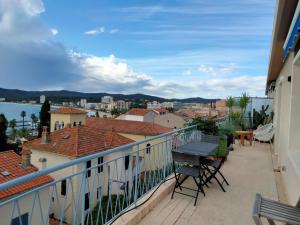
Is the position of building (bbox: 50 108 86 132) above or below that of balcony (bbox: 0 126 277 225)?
below

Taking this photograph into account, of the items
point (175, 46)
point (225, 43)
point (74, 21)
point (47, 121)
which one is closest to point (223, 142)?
point (225, 43)

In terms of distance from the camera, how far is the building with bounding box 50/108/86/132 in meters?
39.2

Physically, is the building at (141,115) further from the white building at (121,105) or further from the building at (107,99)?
the building at (107,99)

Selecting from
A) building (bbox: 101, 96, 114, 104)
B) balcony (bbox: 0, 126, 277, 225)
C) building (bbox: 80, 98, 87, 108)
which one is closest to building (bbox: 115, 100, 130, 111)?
building (bbox: 101, 96, 114, 104)

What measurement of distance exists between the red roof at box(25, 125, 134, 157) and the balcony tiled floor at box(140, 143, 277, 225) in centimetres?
1481

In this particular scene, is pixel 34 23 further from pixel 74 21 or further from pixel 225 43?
pixel 225 43

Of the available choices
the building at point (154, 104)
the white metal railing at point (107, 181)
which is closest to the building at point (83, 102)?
the building at point (154, 104)

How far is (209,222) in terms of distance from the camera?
3254 millimetres

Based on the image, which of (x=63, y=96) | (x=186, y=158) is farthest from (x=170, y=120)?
(x=186, y=158)

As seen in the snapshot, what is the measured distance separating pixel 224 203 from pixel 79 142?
17.2m

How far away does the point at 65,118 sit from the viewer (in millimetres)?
39312

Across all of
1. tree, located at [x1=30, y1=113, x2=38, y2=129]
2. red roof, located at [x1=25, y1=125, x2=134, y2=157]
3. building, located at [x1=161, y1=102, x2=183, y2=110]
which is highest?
building, located at [x1=161, y1=102, x2=183, y2=110]

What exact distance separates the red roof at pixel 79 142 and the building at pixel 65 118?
1699 centimetres

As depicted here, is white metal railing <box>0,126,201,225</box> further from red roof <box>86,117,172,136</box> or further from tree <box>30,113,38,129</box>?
tree <box>30,113,38,129</box>
